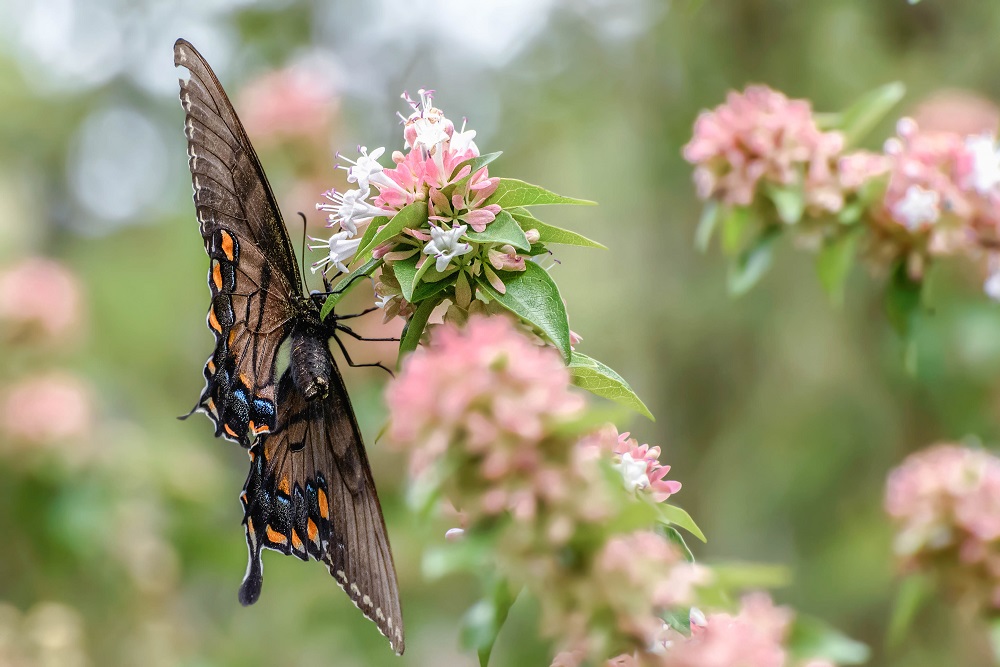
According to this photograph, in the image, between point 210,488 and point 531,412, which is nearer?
point 531,412

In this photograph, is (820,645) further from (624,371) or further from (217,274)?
(624,371)

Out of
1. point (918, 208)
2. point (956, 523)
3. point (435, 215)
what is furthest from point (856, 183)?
point (435, 215)

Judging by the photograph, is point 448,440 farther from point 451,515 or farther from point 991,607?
point 991,607

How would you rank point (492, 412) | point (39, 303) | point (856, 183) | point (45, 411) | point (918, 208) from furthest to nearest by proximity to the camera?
1. point (39, 303)
2. point (45, 411)
3. point (856, 183)
4. point (918, 208)
5. point (492, 412)

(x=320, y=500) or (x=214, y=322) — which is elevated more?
(x=214, y=322)

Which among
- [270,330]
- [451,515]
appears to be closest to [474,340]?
→ [451,515]

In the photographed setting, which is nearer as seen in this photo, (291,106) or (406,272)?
(406,272)

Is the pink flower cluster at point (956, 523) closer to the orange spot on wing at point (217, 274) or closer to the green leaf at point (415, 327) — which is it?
the green leaf at point (415, 327)
